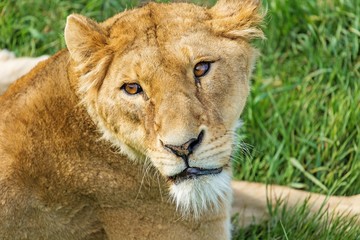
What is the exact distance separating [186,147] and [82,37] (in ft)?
2.43

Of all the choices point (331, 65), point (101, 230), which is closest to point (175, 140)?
point (101, 230)

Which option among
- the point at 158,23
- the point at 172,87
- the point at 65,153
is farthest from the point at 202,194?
the point at 158,23

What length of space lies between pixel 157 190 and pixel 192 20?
0.83 meters

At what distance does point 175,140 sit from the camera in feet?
11.9

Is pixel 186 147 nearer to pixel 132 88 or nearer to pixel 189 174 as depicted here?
pixel 189 174

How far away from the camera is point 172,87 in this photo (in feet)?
12.4

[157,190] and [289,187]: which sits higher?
[157,190]

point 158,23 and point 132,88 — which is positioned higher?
point 158,23

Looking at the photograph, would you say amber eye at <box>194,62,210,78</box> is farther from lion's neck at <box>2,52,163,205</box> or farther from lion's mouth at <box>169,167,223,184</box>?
lion's neck at <box>2,52,163,205</box>

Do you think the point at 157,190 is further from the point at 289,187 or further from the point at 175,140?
the point at 289,187

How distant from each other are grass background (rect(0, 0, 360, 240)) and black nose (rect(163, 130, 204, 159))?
1.27 m

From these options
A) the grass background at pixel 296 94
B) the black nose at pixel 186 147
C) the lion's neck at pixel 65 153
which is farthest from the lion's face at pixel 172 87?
the grass background at pixel 296 94

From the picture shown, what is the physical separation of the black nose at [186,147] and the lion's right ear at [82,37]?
24.5 inches

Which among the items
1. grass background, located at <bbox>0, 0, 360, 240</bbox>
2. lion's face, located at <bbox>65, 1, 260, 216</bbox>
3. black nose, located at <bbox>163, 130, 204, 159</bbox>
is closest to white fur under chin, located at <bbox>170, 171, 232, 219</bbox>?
lion's face, located at <bbox>65, 1, 260, 216</bbox>
